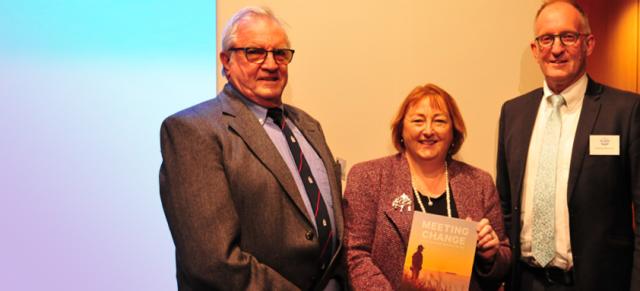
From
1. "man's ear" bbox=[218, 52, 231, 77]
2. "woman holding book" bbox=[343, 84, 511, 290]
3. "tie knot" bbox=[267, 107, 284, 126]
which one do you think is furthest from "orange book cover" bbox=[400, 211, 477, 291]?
"man's ear" bbox=[218, 52, 231, 77]

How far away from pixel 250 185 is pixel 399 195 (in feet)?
2.29

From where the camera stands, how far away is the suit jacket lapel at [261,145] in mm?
2043

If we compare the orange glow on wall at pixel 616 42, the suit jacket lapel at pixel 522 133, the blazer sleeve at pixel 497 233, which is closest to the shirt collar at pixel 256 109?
the blazer sleeve at pixel 497 233

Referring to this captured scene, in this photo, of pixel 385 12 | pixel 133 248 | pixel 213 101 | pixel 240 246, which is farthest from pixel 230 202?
pixel 385 12

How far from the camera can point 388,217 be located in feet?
7.88

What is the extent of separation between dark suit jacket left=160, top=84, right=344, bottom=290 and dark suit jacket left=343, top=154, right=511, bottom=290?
0.76 ft

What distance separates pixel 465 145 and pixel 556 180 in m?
0.72

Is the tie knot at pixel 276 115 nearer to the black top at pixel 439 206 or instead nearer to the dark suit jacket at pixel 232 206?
the dark suit jacket at pixel 232 206

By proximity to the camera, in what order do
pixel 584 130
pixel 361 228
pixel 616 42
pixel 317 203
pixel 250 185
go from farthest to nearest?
pixel 616 42 < pixel 584 130 < pixel 361 228 < pixel 317 203 < pixel 250 185

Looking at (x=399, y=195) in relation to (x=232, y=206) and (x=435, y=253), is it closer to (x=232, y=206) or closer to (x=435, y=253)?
(x=435, y=253)

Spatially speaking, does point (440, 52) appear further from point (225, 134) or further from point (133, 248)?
point (133, 248)

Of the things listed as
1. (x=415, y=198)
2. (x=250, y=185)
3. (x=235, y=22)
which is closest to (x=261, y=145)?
(x=250, y=185)

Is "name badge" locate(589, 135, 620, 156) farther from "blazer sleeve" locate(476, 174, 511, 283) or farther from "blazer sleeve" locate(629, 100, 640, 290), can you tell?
"blazer sleeve" locate(476, 174, 511, 283)

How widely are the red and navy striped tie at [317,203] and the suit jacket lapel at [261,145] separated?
3.0 inches
